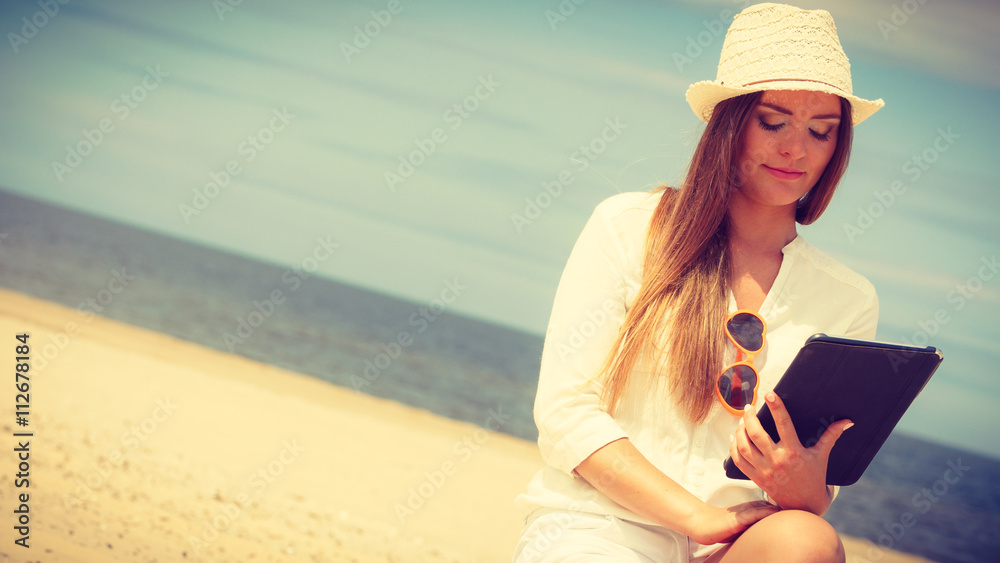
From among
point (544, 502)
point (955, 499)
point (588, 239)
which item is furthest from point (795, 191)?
point (955, 499)

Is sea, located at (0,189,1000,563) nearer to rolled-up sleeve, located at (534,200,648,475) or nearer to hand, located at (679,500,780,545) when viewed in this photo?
hand, located at (679,500,780,545)

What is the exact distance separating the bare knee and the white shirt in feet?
1.13

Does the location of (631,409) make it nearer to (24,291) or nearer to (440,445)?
(440,445)

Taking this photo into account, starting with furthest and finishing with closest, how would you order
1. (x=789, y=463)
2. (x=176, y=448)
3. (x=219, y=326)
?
1. (x=219, y=326)
2. (x=176, y=448)
3. (x=789, y=463)

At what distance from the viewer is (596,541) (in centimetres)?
181

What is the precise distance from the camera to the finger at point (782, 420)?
1.70 metres

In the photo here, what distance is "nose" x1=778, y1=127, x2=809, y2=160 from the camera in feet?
6.72

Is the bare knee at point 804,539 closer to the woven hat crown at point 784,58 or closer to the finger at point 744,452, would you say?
the finger at point 744,452

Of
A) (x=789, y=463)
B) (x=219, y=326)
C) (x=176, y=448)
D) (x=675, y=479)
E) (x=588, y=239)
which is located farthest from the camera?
(x=219, y=326)

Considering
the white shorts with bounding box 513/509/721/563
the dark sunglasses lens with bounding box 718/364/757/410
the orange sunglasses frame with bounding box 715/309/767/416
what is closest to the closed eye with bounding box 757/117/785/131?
the orange sunglasses frame with bounding box 715/309/767/416

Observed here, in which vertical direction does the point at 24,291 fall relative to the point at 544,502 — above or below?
below

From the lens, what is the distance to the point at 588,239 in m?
2.08

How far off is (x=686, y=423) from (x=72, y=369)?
970 cm

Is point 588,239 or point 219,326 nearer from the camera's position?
point 588,239
